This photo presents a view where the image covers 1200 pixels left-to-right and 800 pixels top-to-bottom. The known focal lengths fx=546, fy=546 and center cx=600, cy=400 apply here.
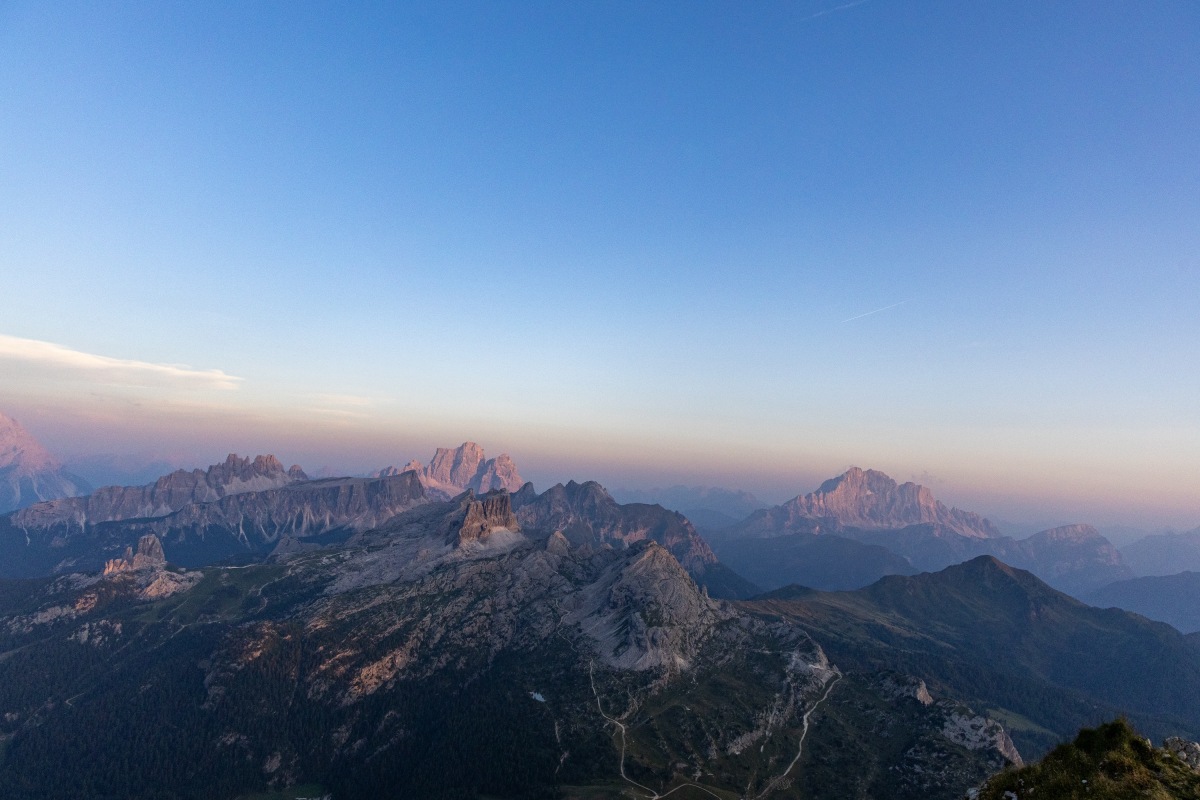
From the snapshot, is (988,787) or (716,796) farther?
(716,796)

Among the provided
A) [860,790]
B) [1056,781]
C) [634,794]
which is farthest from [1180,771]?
[860,790]

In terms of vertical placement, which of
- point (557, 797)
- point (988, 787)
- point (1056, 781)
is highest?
point (1056, 781)

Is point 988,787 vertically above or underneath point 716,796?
above

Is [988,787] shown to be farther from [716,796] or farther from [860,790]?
[860,790]

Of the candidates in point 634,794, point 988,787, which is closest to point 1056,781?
point 988,787

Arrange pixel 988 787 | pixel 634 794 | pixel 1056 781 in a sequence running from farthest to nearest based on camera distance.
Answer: pixel 634 794 < pixel 988 787 < pixel 1056 781

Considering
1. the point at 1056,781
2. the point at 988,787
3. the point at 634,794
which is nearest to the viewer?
the point at 1056,781

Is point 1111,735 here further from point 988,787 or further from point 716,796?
point 716,796

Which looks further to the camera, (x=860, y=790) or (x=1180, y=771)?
(x=860, y=790)

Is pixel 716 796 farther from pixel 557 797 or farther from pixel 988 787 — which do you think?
pixel 988 787

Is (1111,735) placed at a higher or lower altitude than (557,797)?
higher
